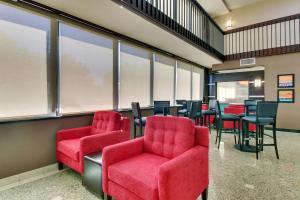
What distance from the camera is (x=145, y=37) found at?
172 inches

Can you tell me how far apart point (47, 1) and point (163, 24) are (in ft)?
7.25

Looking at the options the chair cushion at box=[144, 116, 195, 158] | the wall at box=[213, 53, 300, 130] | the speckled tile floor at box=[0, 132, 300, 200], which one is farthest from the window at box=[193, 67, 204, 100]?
the chair cushion at box=[144, 116, 195, 158]

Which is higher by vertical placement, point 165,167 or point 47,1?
point 47,1

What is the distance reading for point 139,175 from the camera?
1.58 metres

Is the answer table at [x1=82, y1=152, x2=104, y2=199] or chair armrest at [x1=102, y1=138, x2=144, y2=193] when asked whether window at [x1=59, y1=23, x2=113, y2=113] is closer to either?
table at [x1=82, y1=152, x2=104, y2=199]

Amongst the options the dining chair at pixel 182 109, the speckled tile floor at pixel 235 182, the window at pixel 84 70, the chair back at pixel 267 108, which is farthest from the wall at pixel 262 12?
the window at pixel 84 70

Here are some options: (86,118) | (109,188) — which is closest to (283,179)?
(109,188)

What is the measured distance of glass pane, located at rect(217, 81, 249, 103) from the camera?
736cm

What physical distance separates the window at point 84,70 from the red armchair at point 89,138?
1.80 feet

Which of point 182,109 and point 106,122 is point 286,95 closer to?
point 182,109

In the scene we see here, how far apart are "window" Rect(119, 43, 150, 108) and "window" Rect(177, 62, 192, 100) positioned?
1.88 metres

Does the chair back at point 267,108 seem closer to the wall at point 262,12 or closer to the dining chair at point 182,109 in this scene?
the dining chair at point 182,109

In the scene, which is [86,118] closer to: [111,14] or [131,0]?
[111,14]

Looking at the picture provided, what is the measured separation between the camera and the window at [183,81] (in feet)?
22.2
